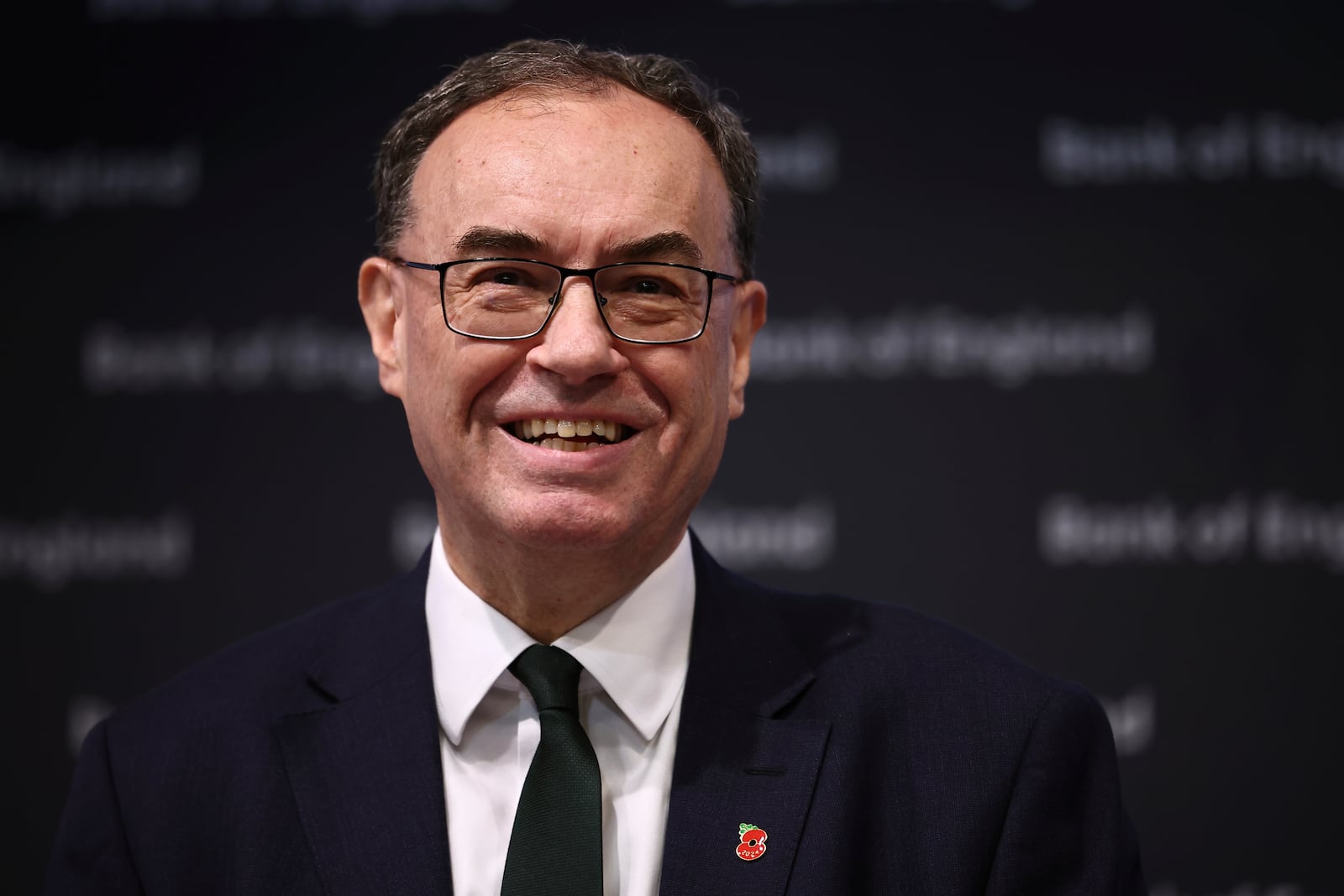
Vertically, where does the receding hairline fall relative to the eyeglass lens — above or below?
above

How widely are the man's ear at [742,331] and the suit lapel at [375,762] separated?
0.56 m

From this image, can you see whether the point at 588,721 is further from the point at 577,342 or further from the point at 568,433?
the point at 577,342

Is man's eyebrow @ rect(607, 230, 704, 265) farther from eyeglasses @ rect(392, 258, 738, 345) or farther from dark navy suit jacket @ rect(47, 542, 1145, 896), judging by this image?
dark navy suit jacket @ rect(47, 542, 1145, 896)

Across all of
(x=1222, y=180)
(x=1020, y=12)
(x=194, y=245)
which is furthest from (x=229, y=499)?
(x=1222, y=180)

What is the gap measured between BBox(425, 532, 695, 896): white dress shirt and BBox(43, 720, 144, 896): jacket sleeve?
0.45 m

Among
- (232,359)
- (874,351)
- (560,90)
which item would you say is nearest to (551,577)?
(560,90)

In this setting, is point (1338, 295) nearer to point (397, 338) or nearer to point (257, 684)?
point (397, 338)

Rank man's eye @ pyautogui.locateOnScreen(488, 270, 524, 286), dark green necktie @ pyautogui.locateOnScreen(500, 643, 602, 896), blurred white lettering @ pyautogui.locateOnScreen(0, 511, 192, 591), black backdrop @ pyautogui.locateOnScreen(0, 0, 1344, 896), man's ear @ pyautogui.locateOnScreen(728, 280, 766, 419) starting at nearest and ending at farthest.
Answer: dark green necktie @ pyautogui.locateOnScreen(500, 643, 602, 896) → man's eye @ pyautogui.locateOnScreen(488, 270, 524, 286) → man's ear @ pyautogui.locateOnScreen(728, 280, 766, 419) → black backdrop @ pyautogui.locateOnScreen(0, 0, 1344, 896) → blurred white lettering @ pyautogui.locateOnScreen(0, 511, 192, 591)

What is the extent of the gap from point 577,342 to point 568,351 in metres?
0.02

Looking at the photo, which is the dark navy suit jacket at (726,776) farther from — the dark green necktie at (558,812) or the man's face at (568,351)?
the man's face at (568,351)

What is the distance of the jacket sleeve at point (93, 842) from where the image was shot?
1.67 m

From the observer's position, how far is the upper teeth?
1616 millimetres

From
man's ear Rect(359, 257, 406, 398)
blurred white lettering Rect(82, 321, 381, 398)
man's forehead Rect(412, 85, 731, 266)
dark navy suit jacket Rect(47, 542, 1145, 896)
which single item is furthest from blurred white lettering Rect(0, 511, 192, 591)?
man's forehead Rect(412, 85, 731, 266)

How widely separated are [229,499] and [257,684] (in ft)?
4.32
